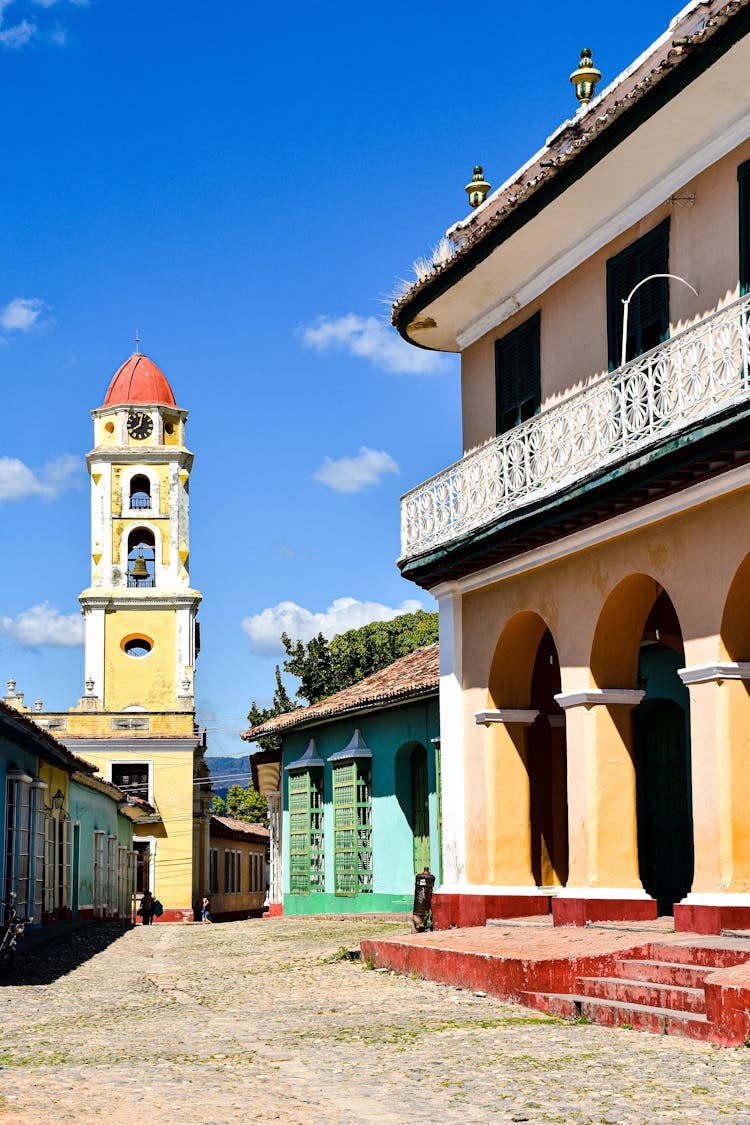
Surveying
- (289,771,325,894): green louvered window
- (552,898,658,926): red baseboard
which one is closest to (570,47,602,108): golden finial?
(552,898,658,926): red baseboard

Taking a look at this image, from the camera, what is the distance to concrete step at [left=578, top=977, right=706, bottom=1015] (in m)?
8.91

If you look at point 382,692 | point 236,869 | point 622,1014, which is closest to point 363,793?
point 382,692

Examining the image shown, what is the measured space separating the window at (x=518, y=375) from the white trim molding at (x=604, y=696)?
3.04 metres

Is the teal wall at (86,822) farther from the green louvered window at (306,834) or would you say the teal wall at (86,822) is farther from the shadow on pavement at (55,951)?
the green louvered window at (306,834)

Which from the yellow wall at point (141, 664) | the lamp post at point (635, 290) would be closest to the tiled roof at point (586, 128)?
the lamp post at point (635, 290)

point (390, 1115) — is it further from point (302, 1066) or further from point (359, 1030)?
point (359, 1030)

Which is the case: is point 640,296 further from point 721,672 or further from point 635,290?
point 721,672

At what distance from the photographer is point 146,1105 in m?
6.83

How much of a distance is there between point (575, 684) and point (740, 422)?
136 inches

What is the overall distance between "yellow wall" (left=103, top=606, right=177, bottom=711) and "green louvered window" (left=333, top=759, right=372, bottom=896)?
2923 cm

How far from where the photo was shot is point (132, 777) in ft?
166

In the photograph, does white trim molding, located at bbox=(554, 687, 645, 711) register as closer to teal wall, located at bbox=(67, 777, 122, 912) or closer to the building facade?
teal wall, located at bbox=(67, 777, 122, 912)

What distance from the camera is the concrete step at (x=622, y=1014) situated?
8477mm

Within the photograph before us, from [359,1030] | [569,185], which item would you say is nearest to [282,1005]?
[359,1030]
